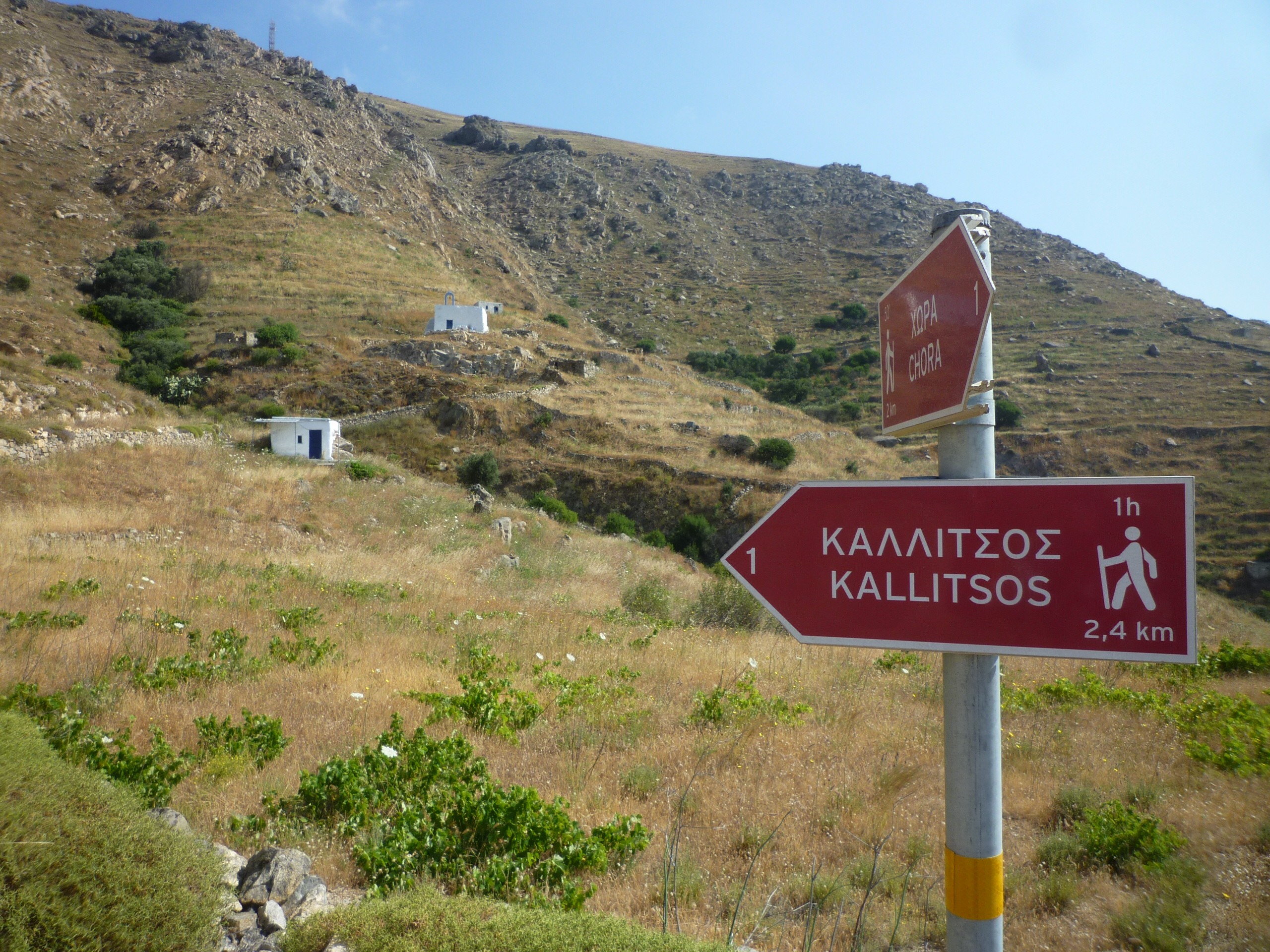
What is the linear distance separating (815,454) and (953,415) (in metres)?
31.5

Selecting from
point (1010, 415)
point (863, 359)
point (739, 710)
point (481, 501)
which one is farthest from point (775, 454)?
point (739, 710)

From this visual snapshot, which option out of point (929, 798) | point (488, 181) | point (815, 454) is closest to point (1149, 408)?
point (815, 454)

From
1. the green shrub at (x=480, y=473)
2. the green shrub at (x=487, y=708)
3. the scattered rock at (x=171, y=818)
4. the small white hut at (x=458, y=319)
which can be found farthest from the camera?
the small white hut at (x=458, y=319)

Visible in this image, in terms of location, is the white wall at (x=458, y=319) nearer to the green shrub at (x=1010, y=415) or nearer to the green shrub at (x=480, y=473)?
the green shrub at (x=480, y=473)

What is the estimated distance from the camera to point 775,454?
30.0 meters

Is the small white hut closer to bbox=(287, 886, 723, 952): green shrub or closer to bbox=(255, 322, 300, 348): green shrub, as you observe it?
bbox=(255, 322, 300, 348): green shrub

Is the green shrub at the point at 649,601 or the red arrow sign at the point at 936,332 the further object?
the green shrub at the point at 649,601

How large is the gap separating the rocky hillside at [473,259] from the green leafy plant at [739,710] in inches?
897

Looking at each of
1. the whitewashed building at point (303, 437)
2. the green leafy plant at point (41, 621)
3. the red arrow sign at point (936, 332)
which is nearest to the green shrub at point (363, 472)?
the whitewashed building at point (303, 437)

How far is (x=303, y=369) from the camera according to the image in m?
34.1

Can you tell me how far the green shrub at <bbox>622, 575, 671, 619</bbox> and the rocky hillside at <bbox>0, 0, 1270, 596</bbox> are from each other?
1492 cm

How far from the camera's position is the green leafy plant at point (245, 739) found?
3.69 metres

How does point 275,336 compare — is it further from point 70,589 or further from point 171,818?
point 171,818

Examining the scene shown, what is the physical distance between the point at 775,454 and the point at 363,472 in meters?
17.4
